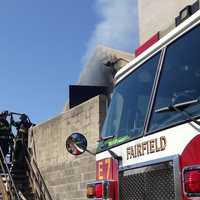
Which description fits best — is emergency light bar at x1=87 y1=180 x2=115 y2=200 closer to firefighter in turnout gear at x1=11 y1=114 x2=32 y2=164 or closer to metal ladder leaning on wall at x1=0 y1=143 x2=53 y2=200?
metal ladder leaning on wall at x1=0 y1=143 x2=53 y2=200

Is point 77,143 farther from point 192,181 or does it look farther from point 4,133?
point 4,133

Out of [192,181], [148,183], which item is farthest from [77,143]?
[192,181]

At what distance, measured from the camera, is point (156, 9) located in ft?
50.2

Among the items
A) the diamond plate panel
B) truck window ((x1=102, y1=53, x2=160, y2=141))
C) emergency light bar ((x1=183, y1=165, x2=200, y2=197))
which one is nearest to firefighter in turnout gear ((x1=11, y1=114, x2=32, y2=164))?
truck window ((x1=102, y1=53, x2=160, y2=141))

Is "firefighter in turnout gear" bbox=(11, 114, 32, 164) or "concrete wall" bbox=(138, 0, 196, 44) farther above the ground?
"concrete wall" bbox=(138, 0, 196, 44)

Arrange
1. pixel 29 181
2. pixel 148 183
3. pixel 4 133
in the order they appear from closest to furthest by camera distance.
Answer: pixel 148 183 < pixel 29 181 < pixel 4 133

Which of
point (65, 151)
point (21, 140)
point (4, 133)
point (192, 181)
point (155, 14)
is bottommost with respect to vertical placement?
point (192, 181)

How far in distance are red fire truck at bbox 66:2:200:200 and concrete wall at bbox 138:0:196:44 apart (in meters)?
9.40

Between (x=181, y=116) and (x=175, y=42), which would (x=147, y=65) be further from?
(x=181, y=116)

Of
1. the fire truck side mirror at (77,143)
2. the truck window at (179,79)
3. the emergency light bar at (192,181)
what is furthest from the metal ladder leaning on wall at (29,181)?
the emergency light bar at (192,181)

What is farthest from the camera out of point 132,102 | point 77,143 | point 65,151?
point 65,151

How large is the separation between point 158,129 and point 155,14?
12.1 meters

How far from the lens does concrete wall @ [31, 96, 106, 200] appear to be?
934 centimetres

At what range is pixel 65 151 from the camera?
10.8 metres
